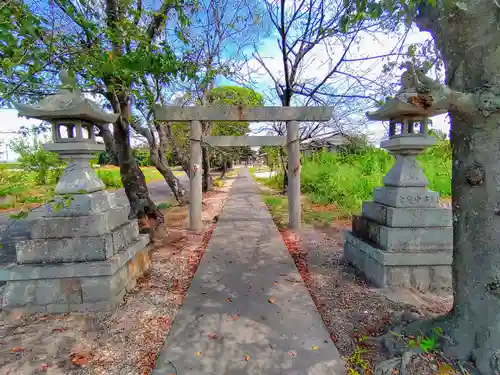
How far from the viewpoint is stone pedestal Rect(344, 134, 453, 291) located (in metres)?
2.93

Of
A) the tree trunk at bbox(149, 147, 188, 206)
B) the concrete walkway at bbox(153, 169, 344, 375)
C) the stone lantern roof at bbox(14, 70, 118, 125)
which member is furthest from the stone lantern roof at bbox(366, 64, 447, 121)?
the tree trunk at bbox(149, 147, 188, 206)

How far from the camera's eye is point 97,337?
7.62ft

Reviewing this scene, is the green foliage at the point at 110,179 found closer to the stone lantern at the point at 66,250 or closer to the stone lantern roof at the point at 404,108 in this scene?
the stone lantern at the point at 66,250

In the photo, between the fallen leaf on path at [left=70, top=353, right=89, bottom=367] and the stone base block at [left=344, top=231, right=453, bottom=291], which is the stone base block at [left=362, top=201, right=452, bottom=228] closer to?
the stone base block at [left=344, top=231, right=453, bottom=291]

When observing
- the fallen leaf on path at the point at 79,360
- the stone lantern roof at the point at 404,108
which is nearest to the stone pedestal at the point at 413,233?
the stone lantern roof at the point at 404,108

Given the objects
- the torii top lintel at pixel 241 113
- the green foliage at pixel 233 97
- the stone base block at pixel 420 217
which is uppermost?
the green foliage at pixel 233 97

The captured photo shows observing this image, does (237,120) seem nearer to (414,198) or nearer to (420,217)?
(414,198)

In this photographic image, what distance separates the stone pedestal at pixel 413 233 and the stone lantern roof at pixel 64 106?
3.41 m

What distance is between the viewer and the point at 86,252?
2.70 m

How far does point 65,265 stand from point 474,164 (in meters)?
3.54

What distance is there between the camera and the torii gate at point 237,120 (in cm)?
598

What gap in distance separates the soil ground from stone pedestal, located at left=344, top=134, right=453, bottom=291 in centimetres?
247

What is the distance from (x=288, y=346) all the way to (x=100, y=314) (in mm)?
1888

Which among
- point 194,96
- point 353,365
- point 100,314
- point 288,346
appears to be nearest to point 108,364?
point 100,314
